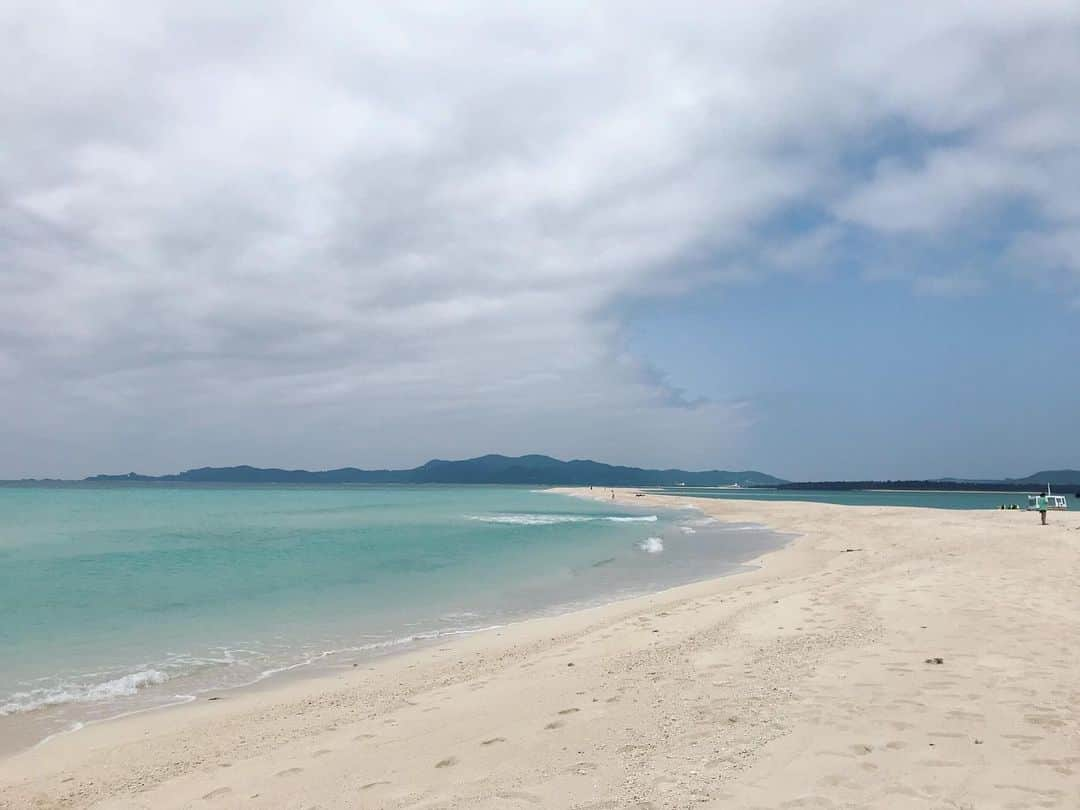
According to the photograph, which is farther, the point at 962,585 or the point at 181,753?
the point at 962,585

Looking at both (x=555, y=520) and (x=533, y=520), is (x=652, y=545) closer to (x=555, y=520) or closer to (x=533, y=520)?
(x=555, y=520)

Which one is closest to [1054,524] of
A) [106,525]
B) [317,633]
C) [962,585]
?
[962,585]

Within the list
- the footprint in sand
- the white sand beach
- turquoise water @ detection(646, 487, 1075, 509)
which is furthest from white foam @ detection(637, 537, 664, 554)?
turquoise water @ detection(646, 487, 1075, 509)

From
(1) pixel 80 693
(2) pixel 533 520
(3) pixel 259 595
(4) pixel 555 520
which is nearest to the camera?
(1) pixel 80 693

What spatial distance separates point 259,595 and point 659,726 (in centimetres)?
1480

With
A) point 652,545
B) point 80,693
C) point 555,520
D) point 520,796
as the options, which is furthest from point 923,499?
point 520,796

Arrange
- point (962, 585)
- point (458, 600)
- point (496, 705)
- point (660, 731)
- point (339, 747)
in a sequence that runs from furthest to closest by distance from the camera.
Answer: point (458, 600), point (962, 585), point (496, 705), point (339, 747), point (660, 731)

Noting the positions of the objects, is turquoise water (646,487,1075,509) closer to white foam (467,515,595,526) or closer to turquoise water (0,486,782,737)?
white foam (467,515,595,526)

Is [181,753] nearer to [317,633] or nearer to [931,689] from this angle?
[317,633]

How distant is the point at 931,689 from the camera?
6.77 meters

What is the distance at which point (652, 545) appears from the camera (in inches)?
1161

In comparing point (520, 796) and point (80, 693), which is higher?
point (520, 796)

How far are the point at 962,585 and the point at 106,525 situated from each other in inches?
2105

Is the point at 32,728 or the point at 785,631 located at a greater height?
the point at 785,631
